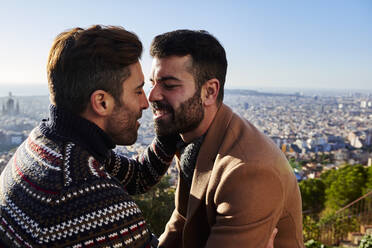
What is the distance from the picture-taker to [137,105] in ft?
5.10

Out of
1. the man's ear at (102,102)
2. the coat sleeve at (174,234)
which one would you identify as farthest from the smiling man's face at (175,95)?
the coat sleeve at (174,234)

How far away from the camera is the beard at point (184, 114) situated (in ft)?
6.23


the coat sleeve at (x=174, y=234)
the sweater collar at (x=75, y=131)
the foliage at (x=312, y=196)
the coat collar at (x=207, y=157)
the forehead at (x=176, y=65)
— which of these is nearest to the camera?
the sweater collar at (x=75, y=131)

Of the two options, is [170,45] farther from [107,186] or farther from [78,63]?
[107,186]

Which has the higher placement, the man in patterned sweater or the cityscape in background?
the man in patterned sweater

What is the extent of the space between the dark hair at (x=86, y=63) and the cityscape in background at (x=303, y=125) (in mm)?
4348

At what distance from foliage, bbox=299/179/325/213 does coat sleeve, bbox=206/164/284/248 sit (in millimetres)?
11365

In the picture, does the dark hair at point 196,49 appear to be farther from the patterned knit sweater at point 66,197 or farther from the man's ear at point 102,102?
the patterned knit sweater at point 66,197

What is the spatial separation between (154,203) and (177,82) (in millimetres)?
3699

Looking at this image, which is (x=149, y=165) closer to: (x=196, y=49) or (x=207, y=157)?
(x=207, y=157)

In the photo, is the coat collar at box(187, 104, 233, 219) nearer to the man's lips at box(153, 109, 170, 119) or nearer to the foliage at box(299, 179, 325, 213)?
the man's lips at box(153, 109, 170, 119)

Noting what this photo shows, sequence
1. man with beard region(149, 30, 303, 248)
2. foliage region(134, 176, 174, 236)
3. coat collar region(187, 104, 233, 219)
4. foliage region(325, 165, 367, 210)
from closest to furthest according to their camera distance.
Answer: man with beard region(149, 30, 303, 248), coat collar region(187, 104, 233, 219), foliage region(134, 176, 174, 236), foliage region(325, 165, 367, 210)

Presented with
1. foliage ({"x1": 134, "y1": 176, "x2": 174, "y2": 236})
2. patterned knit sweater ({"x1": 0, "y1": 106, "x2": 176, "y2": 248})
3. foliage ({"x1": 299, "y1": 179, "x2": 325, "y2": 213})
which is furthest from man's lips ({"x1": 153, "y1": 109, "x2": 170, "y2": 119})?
foliage ({"x1": 299, "y1": 179, "x2": 325, "y2": 213})

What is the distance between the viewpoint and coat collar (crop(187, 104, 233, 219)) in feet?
5.61
